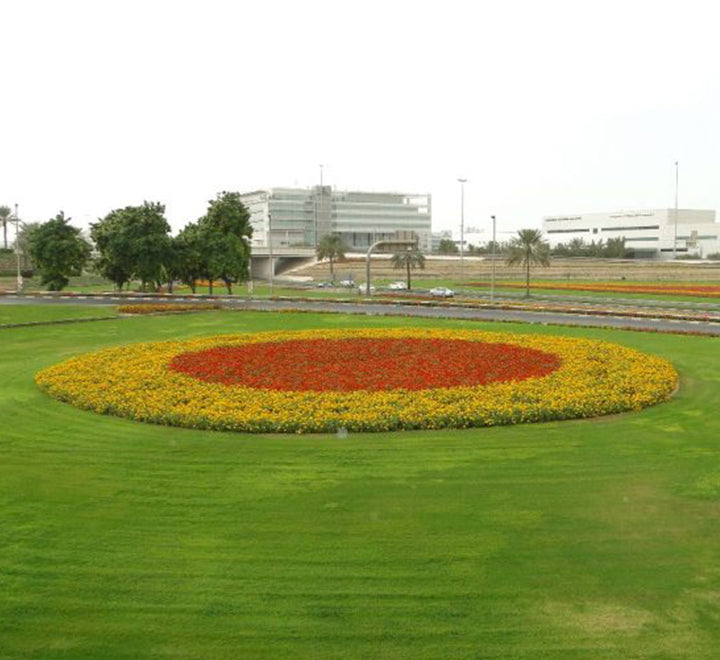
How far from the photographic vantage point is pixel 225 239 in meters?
72.2

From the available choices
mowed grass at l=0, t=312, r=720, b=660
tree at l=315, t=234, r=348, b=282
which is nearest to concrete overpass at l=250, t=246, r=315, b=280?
tree at l=315, t=234, r=348, b=282

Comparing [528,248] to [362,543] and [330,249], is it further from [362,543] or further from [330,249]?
[362,543]

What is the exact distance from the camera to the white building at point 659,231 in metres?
168

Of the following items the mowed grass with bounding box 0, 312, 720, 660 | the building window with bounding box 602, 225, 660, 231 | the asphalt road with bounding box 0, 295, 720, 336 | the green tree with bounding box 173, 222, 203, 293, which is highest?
the building window with bounding box 602, 225, 660, 231

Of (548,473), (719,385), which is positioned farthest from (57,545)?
(719,385)

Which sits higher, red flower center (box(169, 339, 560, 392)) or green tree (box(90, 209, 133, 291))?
green tree (box(90, 209, 133, 291))

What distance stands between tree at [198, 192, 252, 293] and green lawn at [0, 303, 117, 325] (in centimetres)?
1586

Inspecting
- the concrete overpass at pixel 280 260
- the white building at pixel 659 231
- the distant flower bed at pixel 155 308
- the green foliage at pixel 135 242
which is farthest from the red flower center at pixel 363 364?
the white building at pixel 659 231

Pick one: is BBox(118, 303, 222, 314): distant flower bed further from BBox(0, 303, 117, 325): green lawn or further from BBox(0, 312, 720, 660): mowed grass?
BBox(0, 312, 720, 660): mowed grass

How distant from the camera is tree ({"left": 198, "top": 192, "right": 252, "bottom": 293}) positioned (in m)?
72.0

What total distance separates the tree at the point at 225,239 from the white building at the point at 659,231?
388 feet

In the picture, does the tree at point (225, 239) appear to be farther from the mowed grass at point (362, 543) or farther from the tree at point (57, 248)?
the mowed grass at point (362, 543)

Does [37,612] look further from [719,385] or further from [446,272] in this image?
[446,272]

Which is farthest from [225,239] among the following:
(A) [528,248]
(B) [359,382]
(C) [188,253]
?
(B) [359,382]
